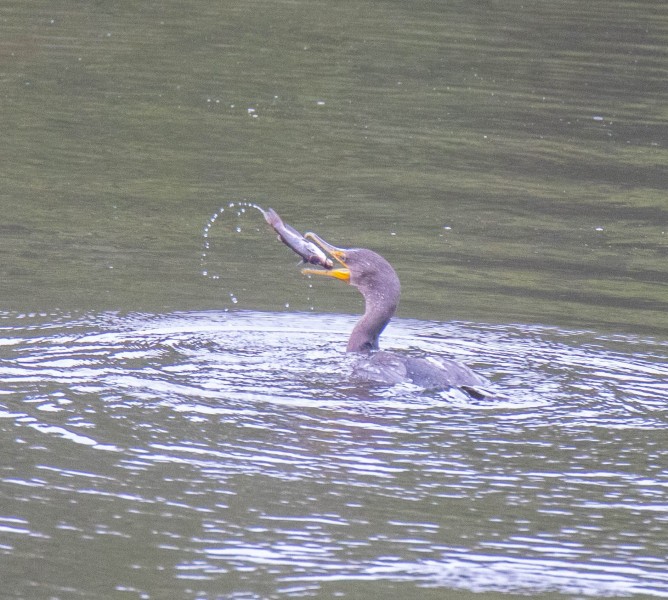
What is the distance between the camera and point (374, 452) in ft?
22.3

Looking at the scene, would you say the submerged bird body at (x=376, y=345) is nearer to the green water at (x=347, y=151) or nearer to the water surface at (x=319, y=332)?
the water surface at (x=319, y=332)

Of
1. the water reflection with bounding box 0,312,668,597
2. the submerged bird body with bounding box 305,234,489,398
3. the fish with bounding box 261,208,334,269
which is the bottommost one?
the water reflection with bounding box 0,312,668,597

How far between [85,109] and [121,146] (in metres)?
1.88

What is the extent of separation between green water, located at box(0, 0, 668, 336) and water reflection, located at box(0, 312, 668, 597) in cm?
140

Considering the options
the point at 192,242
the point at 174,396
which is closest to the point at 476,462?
the point at 174,396

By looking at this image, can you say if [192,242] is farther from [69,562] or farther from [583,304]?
[69,562]

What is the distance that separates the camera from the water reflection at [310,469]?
5652mm

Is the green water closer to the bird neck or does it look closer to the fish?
the fish

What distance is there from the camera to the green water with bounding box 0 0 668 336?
10500 mm

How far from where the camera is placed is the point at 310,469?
6.52m

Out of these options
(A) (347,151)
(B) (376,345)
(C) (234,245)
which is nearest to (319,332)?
(B) (376,345)

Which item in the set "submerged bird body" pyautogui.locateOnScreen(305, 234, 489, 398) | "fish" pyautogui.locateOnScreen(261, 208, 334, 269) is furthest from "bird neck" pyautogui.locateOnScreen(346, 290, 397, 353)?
"fish" pyautogui.locateOnScreen(261, 208, 334, 269)

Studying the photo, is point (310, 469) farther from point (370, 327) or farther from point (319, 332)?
point (319, 332)

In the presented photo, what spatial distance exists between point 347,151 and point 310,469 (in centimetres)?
956
